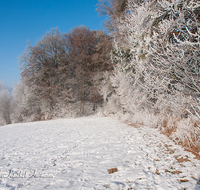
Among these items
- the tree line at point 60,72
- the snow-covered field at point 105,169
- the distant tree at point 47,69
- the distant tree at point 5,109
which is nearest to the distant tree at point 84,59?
the tree line at point 60,72

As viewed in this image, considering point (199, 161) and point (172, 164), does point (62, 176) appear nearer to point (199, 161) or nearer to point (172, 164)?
point (172, 164)

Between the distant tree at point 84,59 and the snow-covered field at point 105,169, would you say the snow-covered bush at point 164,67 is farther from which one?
the distant tree at point 84,59

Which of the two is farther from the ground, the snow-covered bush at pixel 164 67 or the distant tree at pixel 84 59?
the distant tree at pixel 84 59

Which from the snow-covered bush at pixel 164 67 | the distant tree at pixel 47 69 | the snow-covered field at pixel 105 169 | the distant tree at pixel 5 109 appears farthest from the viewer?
the distant tree at pixel 5 109

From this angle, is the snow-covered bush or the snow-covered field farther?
the snow-covered bush

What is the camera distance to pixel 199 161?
8.36 feet

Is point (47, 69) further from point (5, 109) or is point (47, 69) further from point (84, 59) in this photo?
point (5, 109)

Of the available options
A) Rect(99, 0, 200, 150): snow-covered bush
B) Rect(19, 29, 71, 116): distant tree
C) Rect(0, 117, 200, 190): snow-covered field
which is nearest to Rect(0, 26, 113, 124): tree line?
Rect(19, 29, 71, 116): distant tree

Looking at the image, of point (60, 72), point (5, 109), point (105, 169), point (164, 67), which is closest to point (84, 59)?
point (60, 72)

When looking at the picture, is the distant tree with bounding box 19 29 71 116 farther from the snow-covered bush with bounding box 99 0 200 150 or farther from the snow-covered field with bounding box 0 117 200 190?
the snow-covered field with bounding box 0 117 200 190

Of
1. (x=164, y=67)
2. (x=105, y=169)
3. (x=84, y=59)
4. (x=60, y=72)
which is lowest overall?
(x=105, y=169)

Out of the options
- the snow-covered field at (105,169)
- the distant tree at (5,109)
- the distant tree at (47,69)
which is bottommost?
the snow-covered field at (105,169)

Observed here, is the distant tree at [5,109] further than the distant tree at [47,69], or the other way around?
the distant tree at [5,109]

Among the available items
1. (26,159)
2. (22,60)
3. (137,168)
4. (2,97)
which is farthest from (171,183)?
(2,97)
